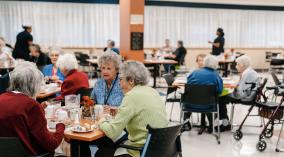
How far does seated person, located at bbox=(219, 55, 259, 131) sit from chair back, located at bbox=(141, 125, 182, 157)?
3.17 m

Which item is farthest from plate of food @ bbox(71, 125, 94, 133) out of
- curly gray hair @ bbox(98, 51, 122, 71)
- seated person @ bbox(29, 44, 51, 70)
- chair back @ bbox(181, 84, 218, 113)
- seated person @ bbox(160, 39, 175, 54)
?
seated person @ bbox(160, 39, 175, 54)

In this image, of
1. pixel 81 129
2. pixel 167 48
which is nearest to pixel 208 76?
pixel 81 129

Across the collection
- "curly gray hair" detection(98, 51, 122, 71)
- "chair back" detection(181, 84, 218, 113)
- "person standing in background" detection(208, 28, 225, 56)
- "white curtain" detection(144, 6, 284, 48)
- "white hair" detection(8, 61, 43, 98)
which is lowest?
"chair back" detection(181, 84, 218, 113)

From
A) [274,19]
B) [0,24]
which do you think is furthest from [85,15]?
[274,19]

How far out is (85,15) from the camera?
1190 centimetres

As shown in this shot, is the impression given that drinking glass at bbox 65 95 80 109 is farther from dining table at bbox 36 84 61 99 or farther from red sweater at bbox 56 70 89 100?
dining table at bbox 36 84 61 99

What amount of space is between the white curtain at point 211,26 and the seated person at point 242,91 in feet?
23.7

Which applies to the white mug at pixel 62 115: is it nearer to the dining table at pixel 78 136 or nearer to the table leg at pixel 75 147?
the dining table at pixel 78 136

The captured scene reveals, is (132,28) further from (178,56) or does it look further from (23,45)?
(178,56)

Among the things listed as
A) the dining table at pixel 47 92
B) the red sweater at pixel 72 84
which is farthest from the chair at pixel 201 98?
the dining table at pixel 47 92

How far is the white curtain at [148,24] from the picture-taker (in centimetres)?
1144

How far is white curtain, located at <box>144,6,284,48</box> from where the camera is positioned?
496 inches

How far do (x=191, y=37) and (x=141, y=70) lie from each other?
10522 millimetres

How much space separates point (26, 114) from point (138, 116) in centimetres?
81
